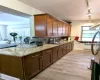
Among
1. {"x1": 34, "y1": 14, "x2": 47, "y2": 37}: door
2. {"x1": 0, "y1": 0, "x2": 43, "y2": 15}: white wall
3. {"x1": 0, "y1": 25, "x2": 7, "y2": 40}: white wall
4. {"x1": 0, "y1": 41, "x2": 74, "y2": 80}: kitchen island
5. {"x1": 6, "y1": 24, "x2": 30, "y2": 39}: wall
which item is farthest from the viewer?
{"x1": 0, "y1": 25, "x2": 7, "y2": 40}: white wall

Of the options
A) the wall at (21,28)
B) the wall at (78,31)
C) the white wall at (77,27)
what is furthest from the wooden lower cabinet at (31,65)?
the wall at (21,28)

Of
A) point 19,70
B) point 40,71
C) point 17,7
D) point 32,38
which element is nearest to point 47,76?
point 40,71

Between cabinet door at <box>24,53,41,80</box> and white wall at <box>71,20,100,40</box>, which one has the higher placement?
white wall at <box>71,20,100,40</box>

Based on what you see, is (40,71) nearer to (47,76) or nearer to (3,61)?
(47,76)

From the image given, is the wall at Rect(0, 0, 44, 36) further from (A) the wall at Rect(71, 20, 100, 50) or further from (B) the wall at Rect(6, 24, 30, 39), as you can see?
(B) the wall at Rect(6, 24, 30, 39)

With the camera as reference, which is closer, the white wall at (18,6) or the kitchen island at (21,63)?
the kitchen island at (21,63)

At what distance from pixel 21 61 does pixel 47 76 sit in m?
1.04

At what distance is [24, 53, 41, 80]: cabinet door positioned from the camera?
2420 mm

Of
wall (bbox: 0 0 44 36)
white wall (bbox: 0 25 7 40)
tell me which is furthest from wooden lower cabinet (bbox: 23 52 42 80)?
white wall (bbox: 0 25 7 40)

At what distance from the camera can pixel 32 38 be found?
3.90m

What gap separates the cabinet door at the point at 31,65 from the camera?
242 centimetres

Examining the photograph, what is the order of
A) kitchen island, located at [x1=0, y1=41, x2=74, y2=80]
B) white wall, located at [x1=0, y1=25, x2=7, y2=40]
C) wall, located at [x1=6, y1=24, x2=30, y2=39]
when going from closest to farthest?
kitchen island, located at [x1=0, y1=41, x2=74, y2=80] < wall, located at [x1=6, y1=24, x2=30, y2=39] < white wall, located at [x1=0, y1=25, x2=7, y2=40]

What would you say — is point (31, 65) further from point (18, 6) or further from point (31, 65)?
point (18, 6)

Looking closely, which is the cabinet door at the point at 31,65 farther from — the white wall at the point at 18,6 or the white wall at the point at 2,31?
the white wall at the point at 2,31
